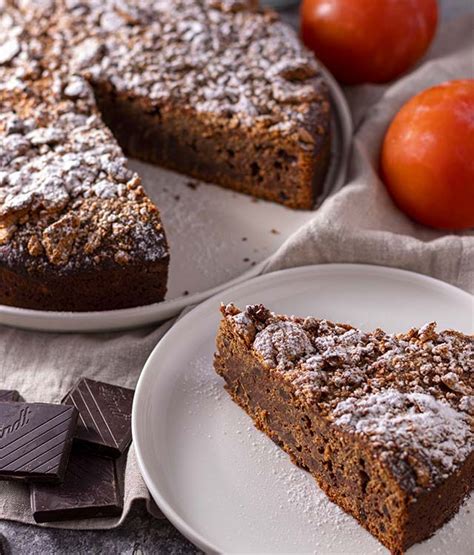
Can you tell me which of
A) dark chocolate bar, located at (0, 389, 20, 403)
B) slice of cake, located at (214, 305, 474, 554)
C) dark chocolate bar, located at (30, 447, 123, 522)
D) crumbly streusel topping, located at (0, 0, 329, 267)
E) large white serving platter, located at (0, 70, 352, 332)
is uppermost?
crumbly streusel topping, located at (0, 0, 329, 267)

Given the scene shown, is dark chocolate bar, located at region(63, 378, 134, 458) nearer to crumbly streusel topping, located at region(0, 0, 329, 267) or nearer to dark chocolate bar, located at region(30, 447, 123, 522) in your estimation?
dark chocolate bar, located at region(30, 447, 123, 522)

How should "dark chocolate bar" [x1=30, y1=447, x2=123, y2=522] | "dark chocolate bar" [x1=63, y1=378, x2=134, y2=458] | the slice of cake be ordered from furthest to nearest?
1. "dark chocolate bar" [x1=63, y1=378, x2=134, y2=458]
2. "dark chocolate bar" [x1=30, y1=447, x2=123, y2=522]
3. the slice of cake

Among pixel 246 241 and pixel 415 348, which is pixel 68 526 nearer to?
pixel 415 348

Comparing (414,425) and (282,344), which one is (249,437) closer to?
(282,344)

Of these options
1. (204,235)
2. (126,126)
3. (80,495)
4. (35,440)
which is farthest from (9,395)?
(126,126)

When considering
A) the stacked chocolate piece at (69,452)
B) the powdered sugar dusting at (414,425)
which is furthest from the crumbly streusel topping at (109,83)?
the powdered sugar dusting at (414,425)

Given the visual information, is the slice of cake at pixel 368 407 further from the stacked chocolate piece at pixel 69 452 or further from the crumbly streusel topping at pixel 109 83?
the crumbly streusel topping at pixel 109 83

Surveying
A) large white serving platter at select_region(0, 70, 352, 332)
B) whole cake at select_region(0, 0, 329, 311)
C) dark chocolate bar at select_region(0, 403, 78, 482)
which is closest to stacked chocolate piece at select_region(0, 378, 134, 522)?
dark chocolate bar at select_region(0, 403, 78, 482)

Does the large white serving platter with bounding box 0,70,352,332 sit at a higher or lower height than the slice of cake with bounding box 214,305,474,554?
lower
